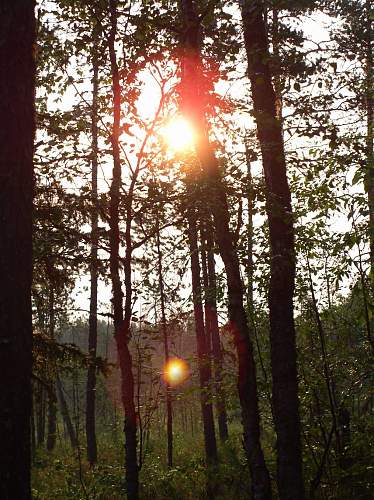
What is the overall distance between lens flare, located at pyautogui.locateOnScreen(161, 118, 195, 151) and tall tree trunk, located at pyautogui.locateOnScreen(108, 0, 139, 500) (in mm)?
965

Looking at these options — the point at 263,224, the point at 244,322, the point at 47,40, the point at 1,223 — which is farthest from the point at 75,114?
the point at 1,223

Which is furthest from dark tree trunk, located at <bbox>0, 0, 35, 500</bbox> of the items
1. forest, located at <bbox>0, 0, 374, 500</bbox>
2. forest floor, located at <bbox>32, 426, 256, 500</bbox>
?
forest floor, located at <bbox>32, 426, 256, 500</bbox>

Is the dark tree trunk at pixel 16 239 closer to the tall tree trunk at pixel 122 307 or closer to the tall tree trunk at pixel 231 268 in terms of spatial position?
the tall tree trunk at pixel 231 268

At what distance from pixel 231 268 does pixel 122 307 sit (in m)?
3.00

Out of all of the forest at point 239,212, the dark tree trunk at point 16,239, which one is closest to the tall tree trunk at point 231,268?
the forest at point 239,212

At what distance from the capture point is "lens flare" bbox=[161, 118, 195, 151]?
858 centimetres

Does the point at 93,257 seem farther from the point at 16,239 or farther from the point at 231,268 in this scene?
the point at 16,239

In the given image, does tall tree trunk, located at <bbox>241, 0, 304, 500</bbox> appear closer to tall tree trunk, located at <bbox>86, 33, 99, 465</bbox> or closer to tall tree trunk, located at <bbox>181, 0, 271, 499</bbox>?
tall tree trunk, located at <bbox>181, 0, 271, 499</bbox>

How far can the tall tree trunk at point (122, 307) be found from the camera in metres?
9.85

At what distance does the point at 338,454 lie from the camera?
8.77 meters

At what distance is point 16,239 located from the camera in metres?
3.18

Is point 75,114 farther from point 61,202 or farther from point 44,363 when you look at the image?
point 44,363

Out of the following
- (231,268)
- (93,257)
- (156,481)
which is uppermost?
(93,257)

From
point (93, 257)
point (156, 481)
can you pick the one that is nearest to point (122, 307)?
point (93, 257)
